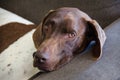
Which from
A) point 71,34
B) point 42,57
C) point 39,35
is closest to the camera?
point 42,57

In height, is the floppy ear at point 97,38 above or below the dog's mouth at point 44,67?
above

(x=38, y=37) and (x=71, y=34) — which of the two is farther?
(x=38, y=37)

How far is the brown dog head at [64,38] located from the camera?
4.12ft

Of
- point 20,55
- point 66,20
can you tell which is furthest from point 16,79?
point 66,20

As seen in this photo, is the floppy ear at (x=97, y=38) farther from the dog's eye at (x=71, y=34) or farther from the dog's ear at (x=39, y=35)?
the dog's ear at (x=39, y=35)

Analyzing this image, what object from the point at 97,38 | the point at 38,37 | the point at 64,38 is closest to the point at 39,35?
the point at 38,37

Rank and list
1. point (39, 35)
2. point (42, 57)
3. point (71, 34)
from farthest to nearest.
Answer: point (39, 35)
point (71, 34)
point (42, 57)

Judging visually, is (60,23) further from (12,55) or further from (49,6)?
(49,6)

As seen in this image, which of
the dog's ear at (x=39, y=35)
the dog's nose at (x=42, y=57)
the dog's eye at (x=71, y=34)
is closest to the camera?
the dog's nose at (x=42, y=57)

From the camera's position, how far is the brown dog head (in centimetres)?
126

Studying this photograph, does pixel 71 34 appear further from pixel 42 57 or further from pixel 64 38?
pixel 42 57

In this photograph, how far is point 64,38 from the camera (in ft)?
4.33

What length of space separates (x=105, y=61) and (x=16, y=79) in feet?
1.80

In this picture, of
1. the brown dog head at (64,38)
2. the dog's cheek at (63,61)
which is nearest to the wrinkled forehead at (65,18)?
the brown dog head at (64,38)
